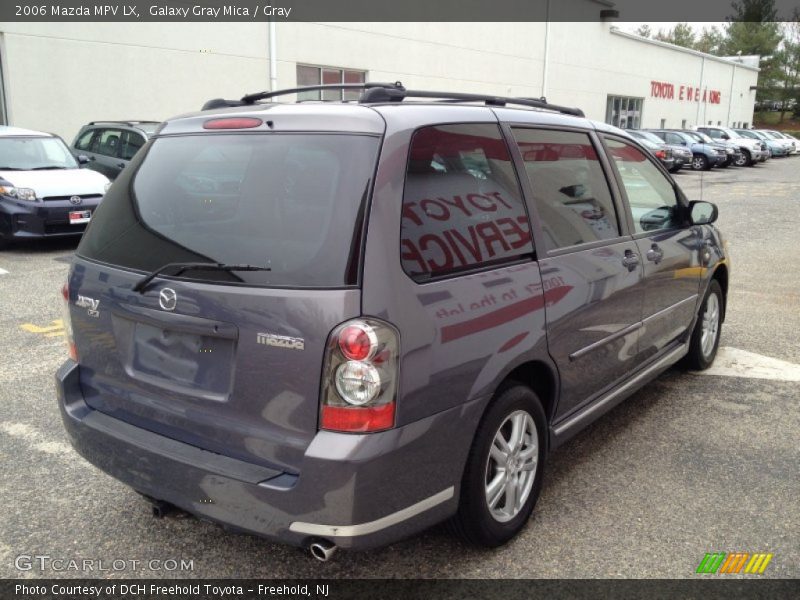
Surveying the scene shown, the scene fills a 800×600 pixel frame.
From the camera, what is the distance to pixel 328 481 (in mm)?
2236

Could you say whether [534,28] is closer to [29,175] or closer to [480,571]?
[29,175]

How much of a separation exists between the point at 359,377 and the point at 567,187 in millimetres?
1659

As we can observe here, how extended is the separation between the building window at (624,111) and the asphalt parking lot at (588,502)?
126 feet

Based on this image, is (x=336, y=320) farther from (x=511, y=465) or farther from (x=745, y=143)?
(x=745, y=143)

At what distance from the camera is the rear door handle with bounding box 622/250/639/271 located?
3.66 meters

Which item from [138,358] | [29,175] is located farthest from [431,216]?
[29,175]

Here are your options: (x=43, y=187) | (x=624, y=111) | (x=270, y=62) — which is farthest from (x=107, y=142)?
(x=624, y=111)

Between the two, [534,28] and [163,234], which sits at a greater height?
[534,28]

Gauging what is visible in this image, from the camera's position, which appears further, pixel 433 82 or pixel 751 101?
pixel 751 101

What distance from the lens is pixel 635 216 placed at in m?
3.97

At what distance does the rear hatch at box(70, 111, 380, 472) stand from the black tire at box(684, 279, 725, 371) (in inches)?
129

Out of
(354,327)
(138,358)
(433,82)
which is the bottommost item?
(138,358)

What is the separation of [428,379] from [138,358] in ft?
3.60

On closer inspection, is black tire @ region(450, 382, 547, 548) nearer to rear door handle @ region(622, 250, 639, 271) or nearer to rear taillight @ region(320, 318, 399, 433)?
rear taillight @ region(320, 318, 399, 433)
